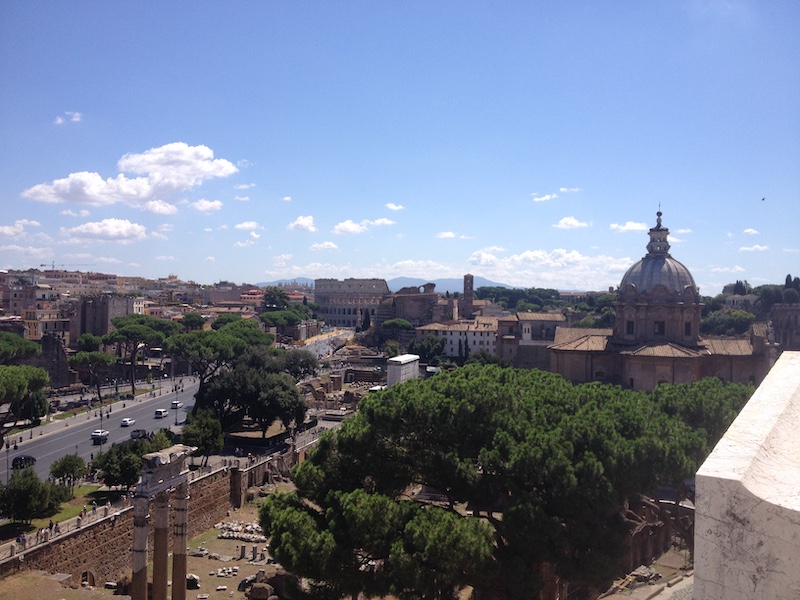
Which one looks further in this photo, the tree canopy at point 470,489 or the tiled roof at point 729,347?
the tiled roof at point 729,347

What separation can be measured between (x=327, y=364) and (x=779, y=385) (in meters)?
57.4

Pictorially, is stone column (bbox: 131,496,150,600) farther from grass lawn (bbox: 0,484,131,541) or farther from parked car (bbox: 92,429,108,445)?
parked car (bbox: 92,429,108,445)

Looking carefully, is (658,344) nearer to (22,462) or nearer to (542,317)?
(22,462)

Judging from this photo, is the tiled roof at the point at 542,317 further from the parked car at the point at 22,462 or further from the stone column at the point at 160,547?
the stone column at the point at 160,547

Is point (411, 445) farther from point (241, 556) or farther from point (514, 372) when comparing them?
point (241, 556)

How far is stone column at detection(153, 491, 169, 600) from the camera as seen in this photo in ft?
48.5

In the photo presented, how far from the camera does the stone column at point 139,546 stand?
1408 centimetres

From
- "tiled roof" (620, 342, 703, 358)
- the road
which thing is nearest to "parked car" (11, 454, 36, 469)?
A: the road

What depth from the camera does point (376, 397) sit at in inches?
652

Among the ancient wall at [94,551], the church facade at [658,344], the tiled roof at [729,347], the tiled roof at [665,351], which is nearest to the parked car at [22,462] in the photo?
the ancient wall at [94,551]

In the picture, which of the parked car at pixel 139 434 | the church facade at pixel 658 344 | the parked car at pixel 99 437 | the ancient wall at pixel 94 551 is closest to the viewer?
the ancient wall at pixel 94 551

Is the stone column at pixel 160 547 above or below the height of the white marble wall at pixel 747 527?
below

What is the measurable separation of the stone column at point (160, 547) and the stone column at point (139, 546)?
473mm

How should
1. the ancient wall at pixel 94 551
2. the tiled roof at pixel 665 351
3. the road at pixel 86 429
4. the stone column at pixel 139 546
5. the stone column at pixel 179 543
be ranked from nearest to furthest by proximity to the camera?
the stone column at pixel 139 546 < the stone column at pixel 179 543 < the ancient wall at pixel 94 551 < the road at pixel 86 429 < the tiled roof at pixel 665 351
